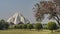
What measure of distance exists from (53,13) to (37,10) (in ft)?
12.2

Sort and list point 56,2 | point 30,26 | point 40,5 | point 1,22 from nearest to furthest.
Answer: point 56,2, point 40,5, point 30,26, point 1,22

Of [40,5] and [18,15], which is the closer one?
[40,5]

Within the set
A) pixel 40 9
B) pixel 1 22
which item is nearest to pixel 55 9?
pixel 40 9

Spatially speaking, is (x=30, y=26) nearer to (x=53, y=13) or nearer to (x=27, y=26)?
(x=27, y=26)

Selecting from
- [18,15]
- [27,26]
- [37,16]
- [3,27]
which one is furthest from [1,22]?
[18,15]

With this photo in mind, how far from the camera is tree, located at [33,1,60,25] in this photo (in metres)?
35.3

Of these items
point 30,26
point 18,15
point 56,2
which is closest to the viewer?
point 56,2

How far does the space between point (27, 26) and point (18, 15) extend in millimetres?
20613

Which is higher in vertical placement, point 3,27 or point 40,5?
point 40,5

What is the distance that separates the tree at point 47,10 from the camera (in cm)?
3528

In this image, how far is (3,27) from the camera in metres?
46.1

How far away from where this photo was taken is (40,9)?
3741cm

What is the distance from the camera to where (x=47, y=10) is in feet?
117

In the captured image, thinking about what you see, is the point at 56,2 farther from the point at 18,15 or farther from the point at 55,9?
the point at 18,15
